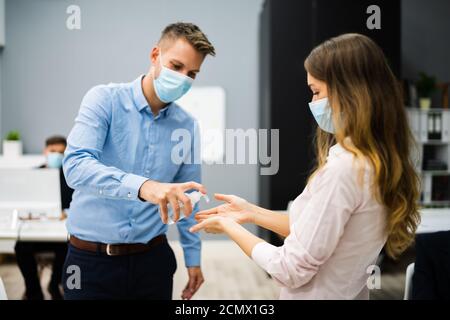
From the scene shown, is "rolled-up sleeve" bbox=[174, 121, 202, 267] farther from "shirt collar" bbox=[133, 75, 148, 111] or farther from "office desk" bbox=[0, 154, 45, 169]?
"office desk" bbox=[0, 154, 45, 169]

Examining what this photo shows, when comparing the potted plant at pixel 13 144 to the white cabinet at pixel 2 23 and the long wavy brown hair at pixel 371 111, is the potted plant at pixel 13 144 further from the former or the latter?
the long wavy brown hair at pixel 371 111

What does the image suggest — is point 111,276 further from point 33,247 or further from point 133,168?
point 33,247

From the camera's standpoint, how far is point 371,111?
2.56 ft

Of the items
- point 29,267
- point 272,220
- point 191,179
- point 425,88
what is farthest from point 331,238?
point 425,88

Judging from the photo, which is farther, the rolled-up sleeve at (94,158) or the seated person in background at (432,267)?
the seated person in background at (432,267)

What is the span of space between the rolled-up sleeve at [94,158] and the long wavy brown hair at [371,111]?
0.43 meters

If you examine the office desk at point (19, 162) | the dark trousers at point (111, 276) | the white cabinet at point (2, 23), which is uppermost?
the white cabinet at point (2, 23)

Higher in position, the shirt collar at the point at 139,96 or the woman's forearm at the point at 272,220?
the shirt collar at the point at 139,96

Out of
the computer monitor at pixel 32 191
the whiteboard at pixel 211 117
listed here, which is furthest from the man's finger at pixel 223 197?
the computer monitor at pixel 32 191

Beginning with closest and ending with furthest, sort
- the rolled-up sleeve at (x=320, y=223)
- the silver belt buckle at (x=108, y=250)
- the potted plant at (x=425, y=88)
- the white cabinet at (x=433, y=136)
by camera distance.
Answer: the rolled-up sleeve at (x=320, y=223), the silver belt buckle at (x=108, y=250), the white cabinet at (x=433, y=136), the potted plant at (x=425, y=88)

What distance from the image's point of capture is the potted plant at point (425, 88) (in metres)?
3.85

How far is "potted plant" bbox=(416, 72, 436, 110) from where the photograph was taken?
12.6 feet
